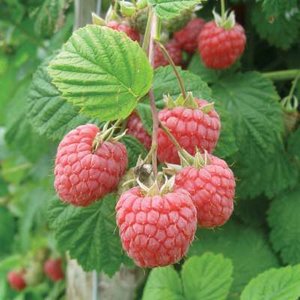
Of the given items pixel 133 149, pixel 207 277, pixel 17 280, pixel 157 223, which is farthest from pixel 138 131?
pixel 17 280

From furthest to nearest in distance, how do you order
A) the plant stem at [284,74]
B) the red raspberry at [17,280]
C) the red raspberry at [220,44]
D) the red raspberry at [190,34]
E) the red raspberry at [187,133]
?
the red raspberry at [17,280], the plant stem at [284,74], the red raspberry at [190,34], the red raspberry at [220,44], the red raspberry at [187,133]

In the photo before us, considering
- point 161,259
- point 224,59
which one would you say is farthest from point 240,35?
point 161,259

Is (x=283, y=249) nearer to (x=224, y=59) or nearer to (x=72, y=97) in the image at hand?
(x=224, y=59)

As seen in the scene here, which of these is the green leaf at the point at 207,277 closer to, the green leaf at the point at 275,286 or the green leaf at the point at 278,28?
the green leaf at the point at 275,286

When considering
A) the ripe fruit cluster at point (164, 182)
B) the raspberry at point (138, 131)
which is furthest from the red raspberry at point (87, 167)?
the raspberry at point (138, 131)

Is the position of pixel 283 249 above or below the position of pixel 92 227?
below

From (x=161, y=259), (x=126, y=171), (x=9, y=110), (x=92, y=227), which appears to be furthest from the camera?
(x=9, y=110)

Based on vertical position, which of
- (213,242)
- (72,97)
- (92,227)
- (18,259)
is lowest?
(18,259)
